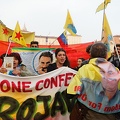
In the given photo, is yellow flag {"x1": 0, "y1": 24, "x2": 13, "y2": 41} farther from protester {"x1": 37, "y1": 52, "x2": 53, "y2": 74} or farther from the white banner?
the white banner

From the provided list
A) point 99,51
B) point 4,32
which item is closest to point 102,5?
point 99,51

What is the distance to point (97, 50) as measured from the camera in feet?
10.7

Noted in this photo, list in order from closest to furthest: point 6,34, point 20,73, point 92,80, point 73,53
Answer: point 92,80 < point 20,73 < point 73,53 < point 6,34

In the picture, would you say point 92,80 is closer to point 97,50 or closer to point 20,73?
point 97,50

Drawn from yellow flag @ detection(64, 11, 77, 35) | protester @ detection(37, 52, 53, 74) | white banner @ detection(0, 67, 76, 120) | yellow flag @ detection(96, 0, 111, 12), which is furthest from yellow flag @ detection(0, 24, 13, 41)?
white banner @ detection(0, 67, 76, 120)

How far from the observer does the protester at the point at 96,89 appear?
10.2 feet

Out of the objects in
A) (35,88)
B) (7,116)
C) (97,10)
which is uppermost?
(97,10)

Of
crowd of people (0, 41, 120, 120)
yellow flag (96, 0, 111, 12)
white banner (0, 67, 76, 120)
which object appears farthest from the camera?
yellow flag (96, 0, 111, 12)

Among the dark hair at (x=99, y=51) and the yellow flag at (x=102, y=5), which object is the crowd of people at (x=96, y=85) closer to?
the dark hair at (x=99, y=51)

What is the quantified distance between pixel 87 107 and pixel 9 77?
1352 mm

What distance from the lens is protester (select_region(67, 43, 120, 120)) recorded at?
312cm

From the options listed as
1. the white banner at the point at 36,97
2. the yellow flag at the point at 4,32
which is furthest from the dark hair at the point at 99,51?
the yellow flag at the point at 4,32

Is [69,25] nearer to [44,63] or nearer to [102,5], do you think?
[102,5]

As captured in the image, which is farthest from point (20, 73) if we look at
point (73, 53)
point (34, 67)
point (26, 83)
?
point (73, 53)
